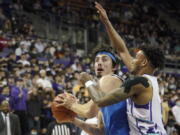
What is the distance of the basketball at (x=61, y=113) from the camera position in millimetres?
3691

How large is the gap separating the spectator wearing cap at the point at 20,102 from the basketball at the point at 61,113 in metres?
4.90

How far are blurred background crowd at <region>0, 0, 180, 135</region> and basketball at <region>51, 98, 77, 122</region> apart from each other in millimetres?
2332

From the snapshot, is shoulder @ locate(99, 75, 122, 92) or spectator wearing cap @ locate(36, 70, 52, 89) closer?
shoulder @ locate(99, 75, 122, 92)

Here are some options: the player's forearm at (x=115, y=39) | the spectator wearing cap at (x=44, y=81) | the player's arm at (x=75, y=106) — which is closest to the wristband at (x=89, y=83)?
the player's arm at (x=75, y=106)

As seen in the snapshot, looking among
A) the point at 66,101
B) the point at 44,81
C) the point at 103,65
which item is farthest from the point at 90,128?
the point at 44,81

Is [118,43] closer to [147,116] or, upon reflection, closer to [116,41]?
[116,41]

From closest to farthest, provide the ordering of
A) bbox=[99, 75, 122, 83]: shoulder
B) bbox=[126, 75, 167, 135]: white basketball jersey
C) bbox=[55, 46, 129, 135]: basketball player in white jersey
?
bbox=[126, 75, 167, 135]: white basketball jersey → bbox=[55, 46, 129, 135]: basketball player in white jersey → bbox=[99, 75, 122, 83]: shoulder

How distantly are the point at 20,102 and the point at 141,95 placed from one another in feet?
19.0

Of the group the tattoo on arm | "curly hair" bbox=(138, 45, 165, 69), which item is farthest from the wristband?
"curly hair" bbox=(138, 45, 165, 69)

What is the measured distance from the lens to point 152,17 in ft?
74.2

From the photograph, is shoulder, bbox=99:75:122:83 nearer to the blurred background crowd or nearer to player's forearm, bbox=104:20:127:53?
player's forearm, bbox=104:20:127:53

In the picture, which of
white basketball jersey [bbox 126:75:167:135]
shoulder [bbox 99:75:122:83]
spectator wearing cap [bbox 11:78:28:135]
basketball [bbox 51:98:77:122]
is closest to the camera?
white basketball jersey [bbox 126:75:167:135]

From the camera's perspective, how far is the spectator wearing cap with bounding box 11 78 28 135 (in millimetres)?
8531

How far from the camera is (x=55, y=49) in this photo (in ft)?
43.9
